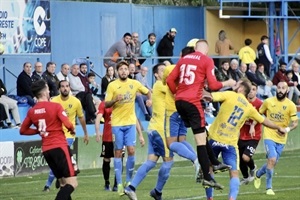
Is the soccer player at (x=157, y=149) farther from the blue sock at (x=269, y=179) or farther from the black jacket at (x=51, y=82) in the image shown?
the black jacket at (x=51, y=82)

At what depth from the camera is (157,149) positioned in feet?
66.7

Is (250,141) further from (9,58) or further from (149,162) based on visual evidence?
(9,58)

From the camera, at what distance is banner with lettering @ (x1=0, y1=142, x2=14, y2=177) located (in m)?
26.5

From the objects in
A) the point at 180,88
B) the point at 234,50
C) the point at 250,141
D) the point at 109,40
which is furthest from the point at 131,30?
the point at 180,88

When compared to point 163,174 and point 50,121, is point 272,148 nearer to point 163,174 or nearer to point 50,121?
point 163,174

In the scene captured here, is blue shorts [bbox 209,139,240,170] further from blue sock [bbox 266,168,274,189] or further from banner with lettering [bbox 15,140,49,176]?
banner with lettering [bbox 15,140,49,176]

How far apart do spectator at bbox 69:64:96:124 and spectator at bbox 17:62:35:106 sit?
1478mm

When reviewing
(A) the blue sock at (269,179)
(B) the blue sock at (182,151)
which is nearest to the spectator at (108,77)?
(A) the blue sock at (269,179)

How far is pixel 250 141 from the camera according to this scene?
24.5m

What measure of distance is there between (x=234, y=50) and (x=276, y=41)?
5.78ft

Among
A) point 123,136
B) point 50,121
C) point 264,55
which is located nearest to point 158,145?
point 123,136

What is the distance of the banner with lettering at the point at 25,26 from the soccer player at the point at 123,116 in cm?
869

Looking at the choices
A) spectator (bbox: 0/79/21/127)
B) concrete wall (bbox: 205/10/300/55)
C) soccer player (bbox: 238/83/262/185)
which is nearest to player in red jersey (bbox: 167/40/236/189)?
soccer player (bbox: 238/83/262/185)

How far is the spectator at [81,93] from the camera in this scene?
1174 inches
